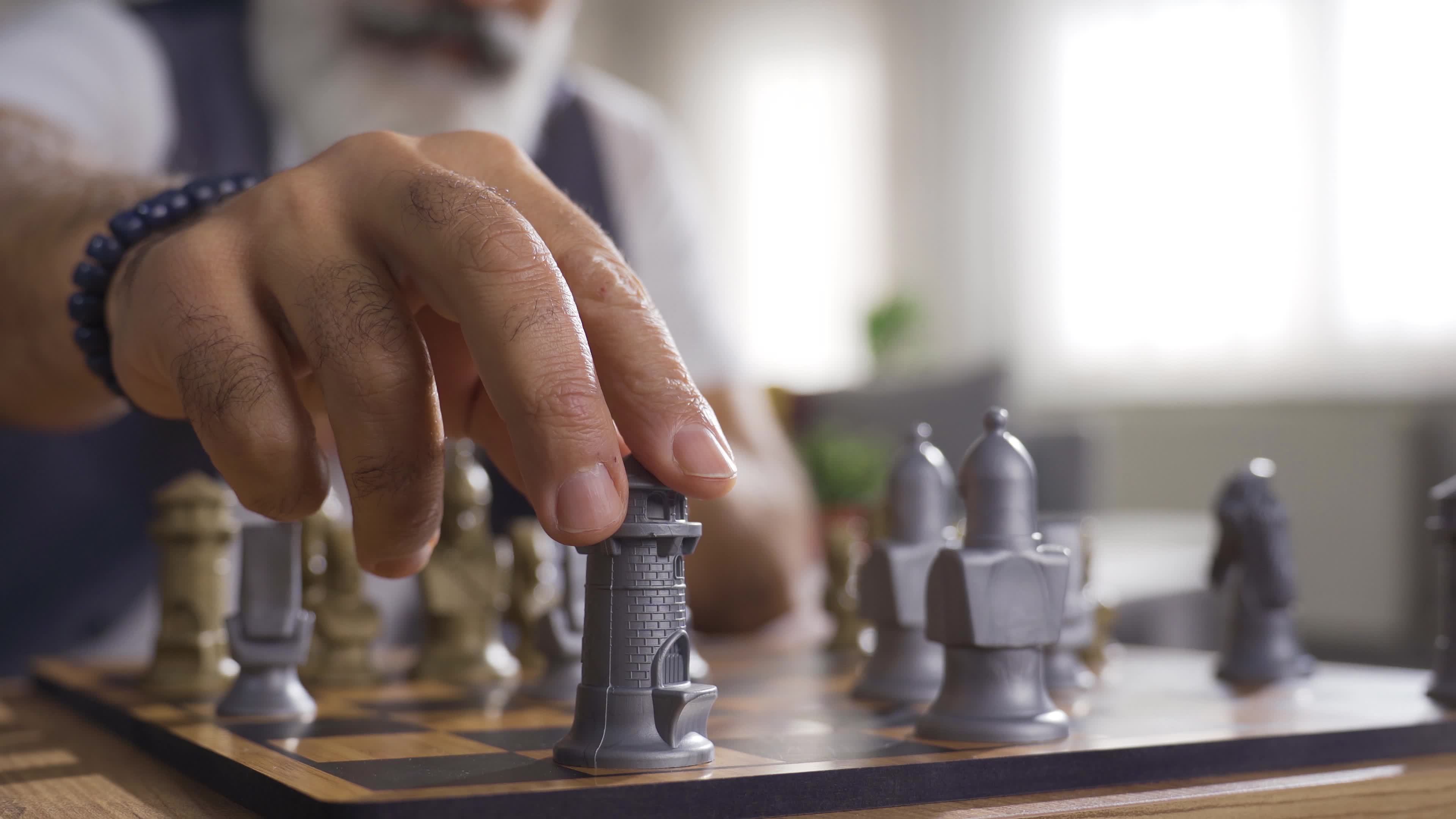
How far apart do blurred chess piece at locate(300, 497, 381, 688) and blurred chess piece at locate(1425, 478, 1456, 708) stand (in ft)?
2.58

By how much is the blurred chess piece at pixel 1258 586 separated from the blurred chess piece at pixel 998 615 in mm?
365

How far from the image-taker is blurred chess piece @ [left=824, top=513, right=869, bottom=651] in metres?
1.22

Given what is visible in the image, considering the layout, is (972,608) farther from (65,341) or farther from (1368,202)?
(1368,202)

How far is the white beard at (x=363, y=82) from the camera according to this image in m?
2.28

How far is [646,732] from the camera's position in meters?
0.60

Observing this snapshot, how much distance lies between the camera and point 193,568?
100cm

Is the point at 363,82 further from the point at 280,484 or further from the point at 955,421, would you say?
the point at 955,421

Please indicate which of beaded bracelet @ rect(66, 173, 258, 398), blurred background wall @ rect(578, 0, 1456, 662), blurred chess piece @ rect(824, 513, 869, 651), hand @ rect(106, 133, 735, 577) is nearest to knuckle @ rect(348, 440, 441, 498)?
hand @ rect(106, 133, 735, 577)

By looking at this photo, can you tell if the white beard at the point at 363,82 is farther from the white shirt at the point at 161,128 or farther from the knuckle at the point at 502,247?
the knuckle at the point at 502,247

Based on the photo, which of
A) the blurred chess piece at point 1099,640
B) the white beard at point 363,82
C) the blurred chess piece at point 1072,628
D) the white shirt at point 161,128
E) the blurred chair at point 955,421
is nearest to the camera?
the blurred chess piece at point 1072,628

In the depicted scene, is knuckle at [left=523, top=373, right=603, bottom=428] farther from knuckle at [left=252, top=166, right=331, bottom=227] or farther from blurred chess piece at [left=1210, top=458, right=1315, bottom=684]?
blurred chess piece at [left=1210, top=458, right=1315, bottom=684]

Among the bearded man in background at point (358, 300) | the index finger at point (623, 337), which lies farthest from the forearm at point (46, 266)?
the index finger at point (623, 337)

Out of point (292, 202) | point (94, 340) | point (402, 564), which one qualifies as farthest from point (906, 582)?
point (94, 340)

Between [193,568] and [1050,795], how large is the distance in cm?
69
